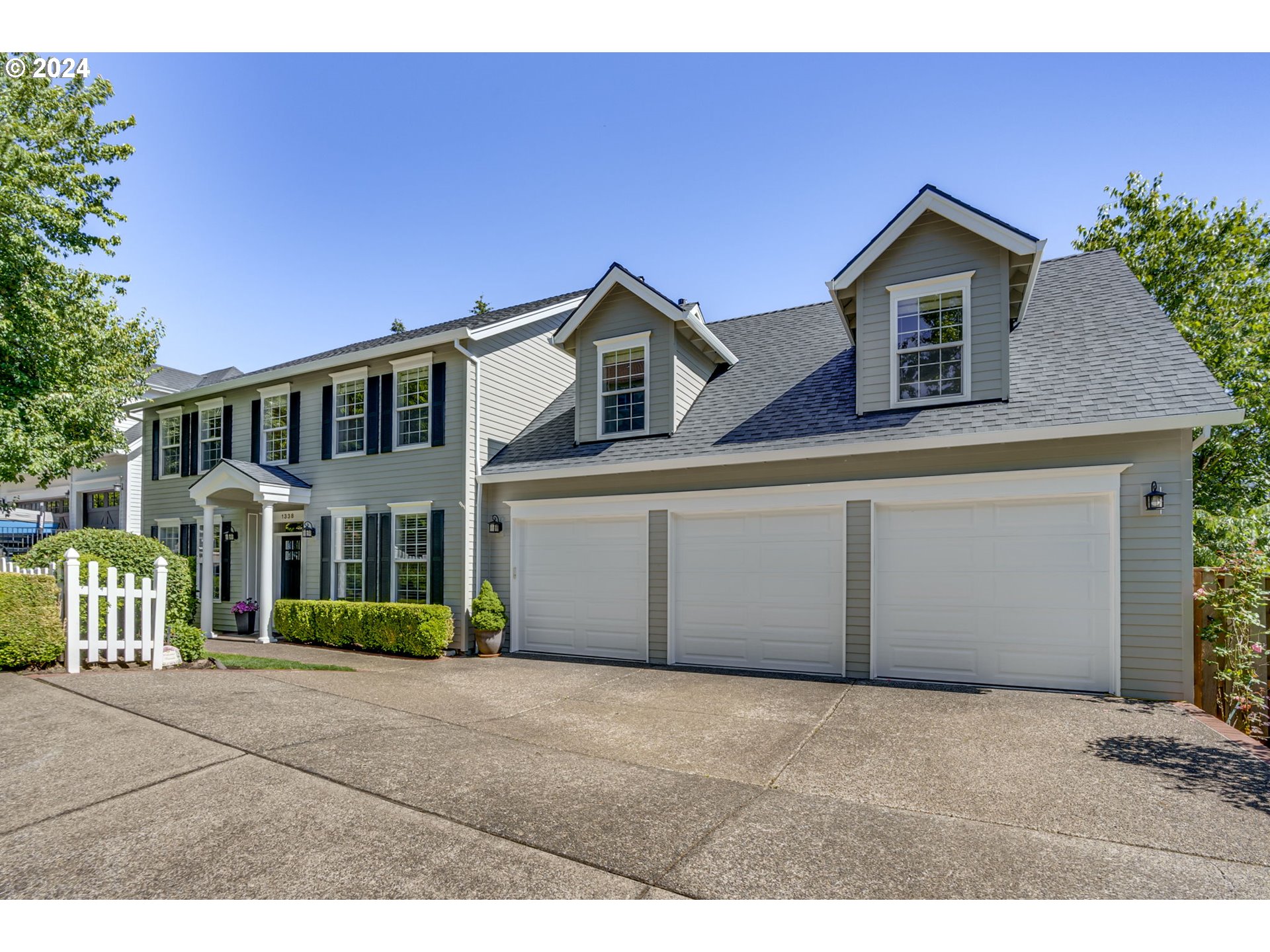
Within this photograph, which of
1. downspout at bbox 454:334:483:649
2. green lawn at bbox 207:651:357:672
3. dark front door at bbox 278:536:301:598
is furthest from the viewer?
dark front door at bbox 278:536:301:598

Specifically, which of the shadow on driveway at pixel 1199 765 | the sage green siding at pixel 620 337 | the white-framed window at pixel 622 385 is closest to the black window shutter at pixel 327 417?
the sage green siding at pixel 620 337

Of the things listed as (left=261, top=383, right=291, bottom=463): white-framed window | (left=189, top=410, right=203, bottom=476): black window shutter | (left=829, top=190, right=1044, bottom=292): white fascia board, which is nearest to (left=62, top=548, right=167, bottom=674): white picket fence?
(left=261, top=383, right=291, bottom=463): white-framed window

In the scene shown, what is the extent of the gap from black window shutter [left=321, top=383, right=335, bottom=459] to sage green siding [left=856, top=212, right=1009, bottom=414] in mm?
10554

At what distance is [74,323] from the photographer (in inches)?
574

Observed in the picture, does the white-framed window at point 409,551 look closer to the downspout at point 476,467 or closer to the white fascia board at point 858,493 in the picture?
the downspout at point 476,467

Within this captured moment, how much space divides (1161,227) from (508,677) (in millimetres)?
19899

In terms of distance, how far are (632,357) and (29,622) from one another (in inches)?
354

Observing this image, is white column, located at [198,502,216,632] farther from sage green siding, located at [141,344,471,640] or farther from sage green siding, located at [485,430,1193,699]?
sage green siding, located at [485,430,1193,699]

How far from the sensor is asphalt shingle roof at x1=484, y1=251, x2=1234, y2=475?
8336 millimetres

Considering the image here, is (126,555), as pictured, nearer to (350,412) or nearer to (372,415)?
(372,415)

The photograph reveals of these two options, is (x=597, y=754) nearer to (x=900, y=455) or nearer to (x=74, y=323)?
(x=900, y=455)

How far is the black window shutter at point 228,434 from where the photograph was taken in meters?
15.5

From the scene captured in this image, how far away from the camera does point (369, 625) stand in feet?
39.7

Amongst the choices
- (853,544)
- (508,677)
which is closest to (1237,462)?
(853,544)
